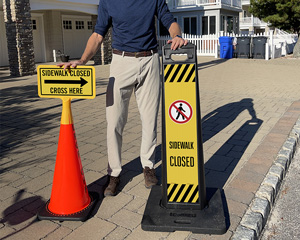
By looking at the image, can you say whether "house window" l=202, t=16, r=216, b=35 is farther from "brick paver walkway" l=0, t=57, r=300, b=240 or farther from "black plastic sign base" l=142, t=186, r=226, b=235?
"black plastic sign base" l=142, t=186, r=226, b=235

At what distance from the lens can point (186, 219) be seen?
2.69m

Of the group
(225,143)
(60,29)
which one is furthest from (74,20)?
(225,143)

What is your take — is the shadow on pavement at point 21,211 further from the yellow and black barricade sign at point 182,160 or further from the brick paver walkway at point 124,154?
the yellow and black barricade sign at point 182,160

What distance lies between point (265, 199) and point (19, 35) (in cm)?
1142

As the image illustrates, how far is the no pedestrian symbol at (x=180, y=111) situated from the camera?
266cm

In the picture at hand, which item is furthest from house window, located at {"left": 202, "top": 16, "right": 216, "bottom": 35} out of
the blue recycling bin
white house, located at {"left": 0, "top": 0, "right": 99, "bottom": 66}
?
white house, located at {"left": 0, "top": 0, "right": 99, "bottom": 66}

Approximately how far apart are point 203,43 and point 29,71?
12.4 metres

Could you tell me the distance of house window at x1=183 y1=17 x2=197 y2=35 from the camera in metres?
26.3

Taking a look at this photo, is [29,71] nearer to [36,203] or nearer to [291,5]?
[36,203]

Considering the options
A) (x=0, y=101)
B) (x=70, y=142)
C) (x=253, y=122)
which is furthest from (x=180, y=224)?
(x=0, y=101)

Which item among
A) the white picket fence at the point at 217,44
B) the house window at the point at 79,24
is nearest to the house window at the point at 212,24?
the white picket fence at the point at 217,44

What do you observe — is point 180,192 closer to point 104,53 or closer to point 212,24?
point 104,53

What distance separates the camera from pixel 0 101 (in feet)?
26.1

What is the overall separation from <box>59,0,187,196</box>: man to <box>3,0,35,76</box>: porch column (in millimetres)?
10098
